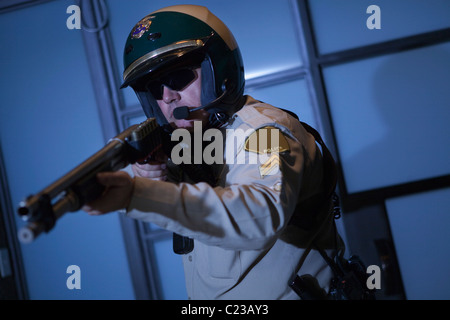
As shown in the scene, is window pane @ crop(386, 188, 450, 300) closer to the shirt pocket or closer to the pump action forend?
the shirt pocket

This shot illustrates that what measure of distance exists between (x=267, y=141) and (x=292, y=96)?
1.07 metres

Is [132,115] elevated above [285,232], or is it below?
above

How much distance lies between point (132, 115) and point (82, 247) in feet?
2.66

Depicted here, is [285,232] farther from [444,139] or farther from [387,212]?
[444,139]

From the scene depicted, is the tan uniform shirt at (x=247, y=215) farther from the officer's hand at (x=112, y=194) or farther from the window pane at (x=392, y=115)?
the window pane at (x=392, y=115)

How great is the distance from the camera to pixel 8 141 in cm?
194

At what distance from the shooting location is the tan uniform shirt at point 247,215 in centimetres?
69

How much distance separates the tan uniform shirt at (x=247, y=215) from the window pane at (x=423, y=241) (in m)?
0.90

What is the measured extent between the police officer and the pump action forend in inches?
1.4

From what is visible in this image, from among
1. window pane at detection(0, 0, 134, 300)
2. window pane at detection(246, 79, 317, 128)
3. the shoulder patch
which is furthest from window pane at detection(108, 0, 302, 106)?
the shoulder patch

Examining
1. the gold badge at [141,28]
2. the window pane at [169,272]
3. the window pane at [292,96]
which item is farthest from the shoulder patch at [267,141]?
the window pane at [169,272]

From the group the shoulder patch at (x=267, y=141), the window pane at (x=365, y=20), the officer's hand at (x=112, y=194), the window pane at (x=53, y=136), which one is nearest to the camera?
the officer's hand at (x=112, y=194)
